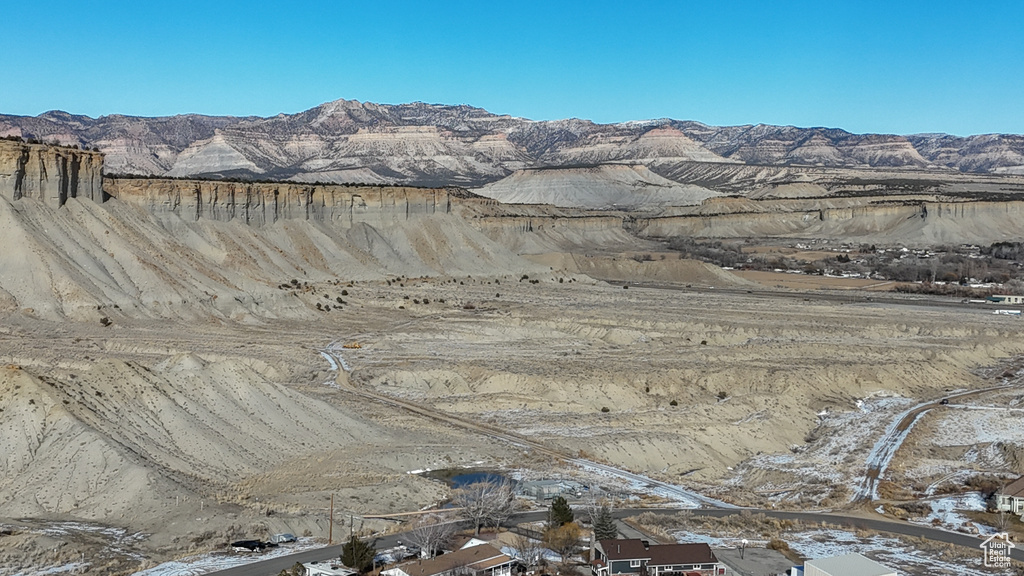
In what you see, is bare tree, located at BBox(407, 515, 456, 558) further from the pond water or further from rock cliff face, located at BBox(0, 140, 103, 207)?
rock cliff face, located at BBox(0, 140, 103, 207)

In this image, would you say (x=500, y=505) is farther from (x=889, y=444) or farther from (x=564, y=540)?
(x=889, y=444)

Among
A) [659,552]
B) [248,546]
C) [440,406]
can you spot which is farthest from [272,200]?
[659,552]

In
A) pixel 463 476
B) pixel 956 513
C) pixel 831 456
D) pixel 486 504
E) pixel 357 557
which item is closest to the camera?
pixel 357 557

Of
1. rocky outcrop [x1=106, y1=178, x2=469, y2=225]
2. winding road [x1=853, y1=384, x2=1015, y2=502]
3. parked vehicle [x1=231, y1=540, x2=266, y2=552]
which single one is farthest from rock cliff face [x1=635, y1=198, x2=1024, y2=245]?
parked vehicle [x1=231, y1=540, x2=266, y2=552]

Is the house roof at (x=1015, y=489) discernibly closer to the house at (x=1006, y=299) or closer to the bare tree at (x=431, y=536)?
the bare tree at (x=431, y=536)

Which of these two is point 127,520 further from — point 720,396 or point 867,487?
point 720,396

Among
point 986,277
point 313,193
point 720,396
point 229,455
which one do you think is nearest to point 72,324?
point 229,455

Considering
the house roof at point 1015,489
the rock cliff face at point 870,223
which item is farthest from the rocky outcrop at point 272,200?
the rock cliff face at point 870,223
